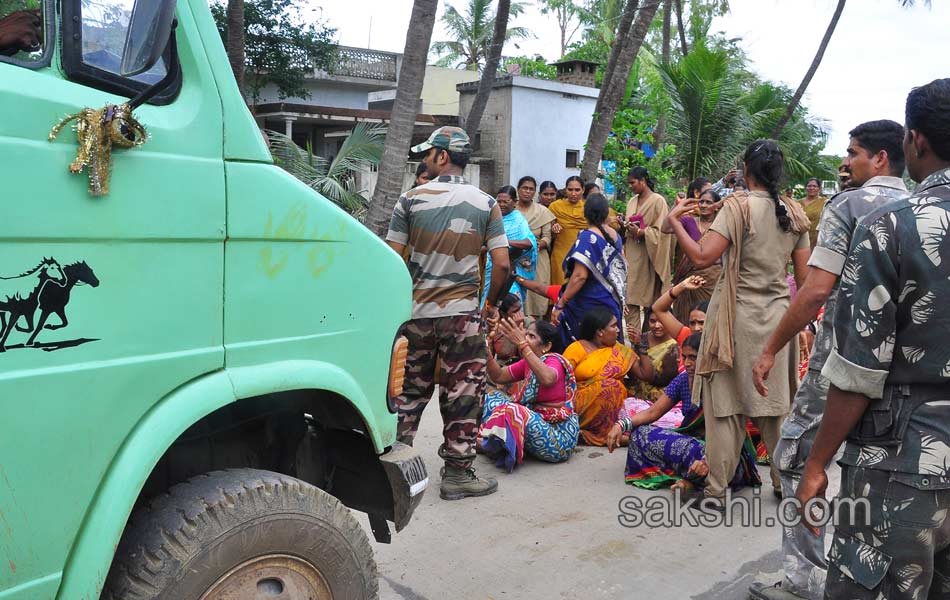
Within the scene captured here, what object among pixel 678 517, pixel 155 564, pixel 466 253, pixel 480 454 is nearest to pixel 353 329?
pixel 155 564

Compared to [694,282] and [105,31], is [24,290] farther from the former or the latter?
[694,282]

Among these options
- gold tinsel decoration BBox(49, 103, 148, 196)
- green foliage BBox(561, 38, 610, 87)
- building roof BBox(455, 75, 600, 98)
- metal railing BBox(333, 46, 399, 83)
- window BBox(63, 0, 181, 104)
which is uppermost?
green foliage BBox(561, 38, 610, 87)

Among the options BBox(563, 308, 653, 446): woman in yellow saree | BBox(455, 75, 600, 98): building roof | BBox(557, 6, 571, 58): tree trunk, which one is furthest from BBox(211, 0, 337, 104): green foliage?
BBox(557, 6, 571, 58): tree trunk

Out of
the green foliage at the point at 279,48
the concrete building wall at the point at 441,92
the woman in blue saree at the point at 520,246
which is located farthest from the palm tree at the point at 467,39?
the woman in blue saree at the point at 520,246

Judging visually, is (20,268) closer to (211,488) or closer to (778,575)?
(211,488)

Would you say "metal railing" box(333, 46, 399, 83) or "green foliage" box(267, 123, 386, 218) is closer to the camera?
"green foliage" box(267, 123, 386, 218)

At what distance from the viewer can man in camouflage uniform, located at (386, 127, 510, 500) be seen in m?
4.38

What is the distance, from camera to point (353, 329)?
247 cm

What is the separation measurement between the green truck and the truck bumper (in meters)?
0.23

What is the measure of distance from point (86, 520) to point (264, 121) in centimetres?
1572

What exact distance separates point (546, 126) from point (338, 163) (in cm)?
1004

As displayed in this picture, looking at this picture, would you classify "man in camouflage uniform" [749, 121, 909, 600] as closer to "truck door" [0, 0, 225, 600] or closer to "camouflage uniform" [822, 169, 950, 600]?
"camouflage uniform" [822, 169, 950, 600]

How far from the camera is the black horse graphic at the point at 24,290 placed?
1665mm

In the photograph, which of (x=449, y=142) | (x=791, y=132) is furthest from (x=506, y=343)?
(x=791, y=132)
